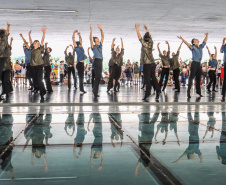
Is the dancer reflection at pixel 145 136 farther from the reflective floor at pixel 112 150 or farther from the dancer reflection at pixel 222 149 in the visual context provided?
the dancer reflection at pixel 222 149

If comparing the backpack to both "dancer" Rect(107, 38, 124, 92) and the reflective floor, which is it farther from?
"dancer" Rect(107, 38, 124, 92)

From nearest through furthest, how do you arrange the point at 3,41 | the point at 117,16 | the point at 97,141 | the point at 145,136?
the point at 97,141, the point at 145,136, the point at 3,41, the point at 117,16

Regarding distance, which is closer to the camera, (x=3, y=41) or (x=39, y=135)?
(x=39, y=135)

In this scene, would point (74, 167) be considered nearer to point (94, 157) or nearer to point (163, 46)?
point (94, 157)

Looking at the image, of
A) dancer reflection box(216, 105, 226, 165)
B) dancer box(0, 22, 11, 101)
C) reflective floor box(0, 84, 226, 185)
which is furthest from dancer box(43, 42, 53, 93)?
dancer reflection box(216, 105, 226, 165)

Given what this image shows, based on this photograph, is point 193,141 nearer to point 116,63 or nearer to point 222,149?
point 222,149

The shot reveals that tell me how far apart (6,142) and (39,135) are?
0.58 metres

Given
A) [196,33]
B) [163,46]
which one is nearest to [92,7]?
[196,33]

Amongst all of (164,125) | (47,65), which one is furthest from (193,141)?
(47,65)

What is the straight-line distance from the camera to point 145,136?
4.75m

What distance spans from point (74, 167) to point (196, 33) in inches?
859

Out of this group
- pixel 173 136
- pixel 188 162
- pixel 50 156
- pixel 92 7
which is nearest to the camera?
pixel 188 162

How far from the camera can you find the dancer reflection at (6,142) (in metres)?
3.20

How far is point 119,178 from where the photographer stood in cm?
287
